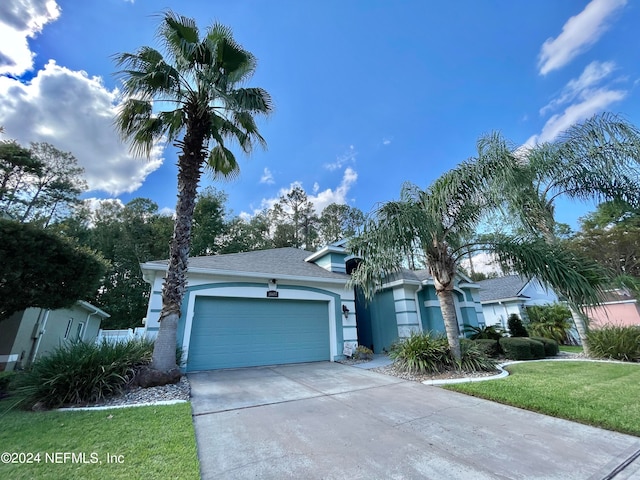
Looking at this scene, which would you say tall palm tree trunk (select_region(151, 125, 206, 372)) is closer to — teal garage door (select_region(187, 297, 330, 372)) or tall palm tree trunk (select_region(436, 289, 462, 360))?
teal garage door (select_region(187, 297, 330, 372))

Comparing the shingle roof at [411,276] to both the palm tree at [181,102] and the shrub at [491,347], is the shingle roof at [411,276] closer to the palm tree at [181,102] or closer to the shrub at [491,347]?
the shrub at [491,347]

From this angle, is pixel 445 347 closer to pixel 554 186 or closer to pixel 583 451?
pixel 583 451

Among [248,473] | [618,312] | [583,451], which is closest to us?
[248,473]

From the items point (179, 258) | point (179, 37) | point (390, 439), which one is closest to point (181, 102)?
point (179, 37)

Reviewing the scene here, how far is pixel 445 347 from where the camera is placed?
24.6 ft

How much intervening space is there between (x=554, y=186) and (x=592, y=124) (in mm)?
1934

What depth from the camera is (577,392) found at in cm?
520

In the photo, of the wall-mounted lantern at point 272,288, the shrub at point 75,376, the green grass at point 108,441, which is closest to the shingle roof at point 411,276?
the wall-mounted lantern at point 272,288

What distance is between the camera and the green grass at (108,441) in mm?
2613

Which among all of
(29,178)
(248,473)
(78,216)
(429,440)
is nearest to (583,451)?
(429,440)

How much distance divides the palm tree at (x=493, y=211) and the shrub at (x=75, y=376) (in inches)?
246

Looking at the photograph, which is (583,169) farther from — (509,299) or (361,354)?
(509,299)

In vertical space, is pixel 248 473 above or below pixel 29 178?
below

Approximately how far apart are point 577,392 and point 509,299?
14.8m
